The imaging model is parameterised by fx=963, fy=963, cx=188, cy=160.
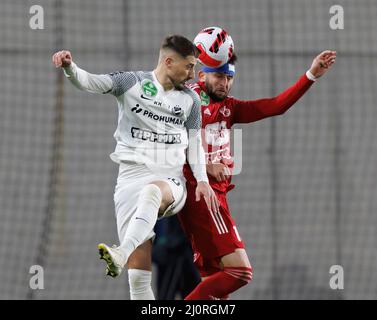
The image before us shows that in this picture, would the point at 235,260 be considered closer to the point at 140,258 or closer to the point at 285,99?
the point at 140,258

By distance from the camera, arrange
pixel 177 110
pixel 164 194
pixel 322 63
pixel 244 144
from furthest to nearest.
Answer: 1. pixel 244 144
2. pixel 322 63
3. pixel 177 110
4. pixel 164 194

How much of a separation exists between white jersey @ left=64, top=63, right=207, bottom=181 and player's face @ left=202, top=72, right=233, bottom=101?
0.48 metres

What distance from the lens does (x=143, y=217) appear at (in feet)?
17.4

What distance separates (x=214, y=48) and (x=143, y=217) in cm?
134

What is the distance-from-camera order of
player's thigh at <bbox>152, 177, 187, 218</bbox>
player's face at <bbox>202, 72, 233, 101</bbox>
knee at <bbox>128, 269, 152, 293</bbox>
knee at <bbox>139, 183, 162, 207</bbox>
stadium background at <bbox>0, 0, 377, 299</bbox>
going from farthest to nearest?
stadium background at <bbox>0, 0, 377, 299</bbox> → player's face at <bbox>202, 72, 233, 101</bbox> → knee at <bbox>128, 269, 152, 293</bbox> → player's thigh at <bbox>152, 177, 187, 218</bbox> → knee at <bbox>139, 183, 162, 207</bbox>

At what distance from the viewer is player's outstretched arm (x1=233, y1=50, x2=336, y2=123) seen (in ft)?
19.6

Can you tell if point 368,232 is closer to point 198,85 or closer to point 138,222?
point 198,85

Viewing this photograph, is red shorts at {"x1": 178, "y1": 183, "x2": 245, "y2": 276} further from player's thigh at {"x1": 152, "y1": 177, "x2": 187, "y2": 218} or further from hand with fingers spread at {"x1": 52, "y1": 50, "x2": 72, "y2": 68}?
hand with fingers spread at {"x1": 52, "y1": 50, "x2": 72, "y2": 68}

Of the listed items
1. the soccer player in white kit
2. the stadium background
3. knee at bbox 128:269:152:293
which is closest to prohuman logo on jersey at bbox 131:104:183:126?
the soccer player in white kit

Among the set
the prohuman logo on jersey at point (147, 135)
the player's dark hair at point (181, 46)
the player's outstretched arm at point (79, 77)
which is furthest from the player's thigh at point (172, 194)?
the player's dark hair at point (181, 46)

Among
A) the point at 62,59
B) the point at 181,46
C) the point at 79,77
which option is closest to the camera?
the point at 62,59

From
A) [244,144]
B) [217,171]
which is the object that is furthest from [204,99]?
[244,144]

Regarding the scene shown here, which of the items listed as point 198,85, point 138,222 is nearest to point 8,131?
point 198,85

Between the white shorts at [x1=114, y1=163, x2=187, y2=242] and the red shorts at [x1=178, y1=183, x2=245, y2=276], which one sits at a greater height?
the white shorts at [x1=114, y1=163, x2=187, y2=242]
